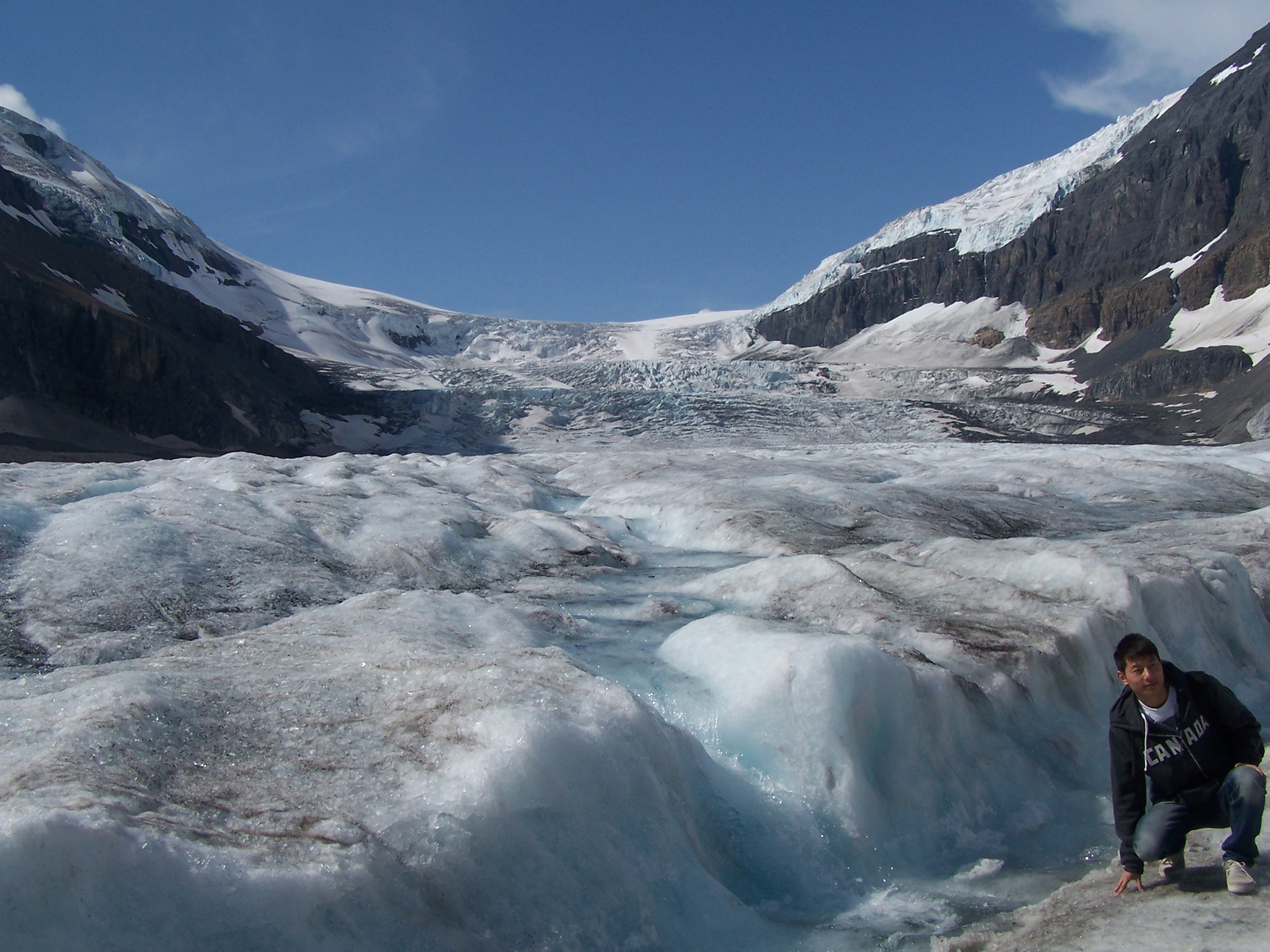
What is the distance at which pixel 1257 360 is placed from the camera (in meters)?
43.7

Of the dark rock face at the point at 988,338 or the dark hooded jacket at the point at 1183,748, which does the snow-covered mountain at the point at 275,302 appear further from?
the dark hooded jacket at the point at 1183,748

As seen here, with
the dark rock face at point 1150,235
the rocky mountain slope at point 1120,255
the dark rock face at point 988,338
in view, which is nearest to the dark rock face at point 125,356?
the rocky mountain slope at point 1120,255

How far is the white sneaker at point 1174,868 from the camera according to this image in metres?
3.15

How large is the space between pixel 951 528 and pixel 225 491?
30.5 feet

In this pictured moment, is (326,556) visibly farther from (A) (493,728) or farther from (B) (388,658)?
(A) (493,728)

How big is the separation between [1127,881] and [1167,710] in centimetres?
72

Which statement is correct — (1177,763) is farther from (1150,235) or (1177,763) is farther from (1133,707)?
(1150,235)

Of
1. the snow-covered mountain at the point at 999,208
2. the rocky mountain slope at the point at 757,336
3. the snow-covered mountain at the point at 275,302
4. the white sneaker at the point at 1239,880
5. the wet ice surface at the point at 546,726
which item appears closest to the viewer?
the wet ice surface at the point at 546,726

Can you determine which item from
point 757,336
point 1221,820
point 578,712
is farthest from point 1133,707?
point 757,336

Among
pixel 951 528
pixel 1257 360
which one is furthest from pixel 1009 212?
pixel 951 528

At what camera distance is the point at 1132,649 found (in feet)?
10.0

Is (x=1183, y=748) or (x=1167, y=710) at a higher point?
(x=1167, y=710)

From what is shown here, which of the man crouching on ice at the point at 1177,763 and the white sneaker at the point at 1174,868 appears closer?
the man crouching on ice at the point at 1177,763

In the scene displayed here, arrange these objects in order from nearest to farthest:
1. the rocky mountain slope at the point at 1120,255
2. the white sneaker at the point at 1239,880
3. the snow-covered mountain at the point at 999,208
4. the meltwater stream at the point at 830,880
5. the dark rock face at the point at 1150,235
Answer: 1. the white sneaker at the point at 1239,880
2. the meltwater stream at the point at 830,880
3. the rocky mountain slope at the point at 1120,255
4. the dark rock face at the point at 1150,235
5. the snow-covered mountain at the point at 999,208
